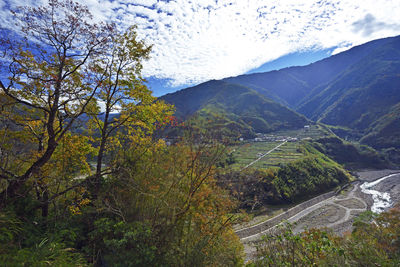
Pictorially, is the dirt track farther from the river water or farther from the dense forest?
the dense forest

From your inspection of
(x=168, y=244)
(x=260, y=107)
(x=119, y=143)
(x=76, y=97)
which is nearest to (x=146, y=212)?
(x=168, y=244)

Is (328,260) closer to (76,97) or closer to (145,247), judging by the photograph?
(145,247)

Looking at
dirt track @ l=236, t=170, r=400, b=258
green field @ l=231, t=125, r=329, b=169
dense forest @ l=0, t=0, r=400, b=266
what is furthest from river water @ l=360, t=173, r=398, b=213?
dense forest @ l=0, t=0, r=400, b=266

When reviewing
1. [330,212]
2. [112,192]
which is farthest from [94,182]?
[330,212]

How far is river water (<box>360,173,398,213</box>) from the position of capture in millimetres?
43656

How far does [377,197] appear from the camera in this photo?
167 ft

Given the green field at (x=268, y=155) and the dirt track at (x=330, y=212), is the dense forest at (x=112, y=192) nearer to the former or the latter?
the dirt track at (x=330, y=212)

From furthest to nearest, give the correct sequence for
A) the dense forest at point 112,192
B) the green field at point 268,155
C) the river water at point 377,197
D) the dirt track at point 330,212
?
the green field at point 268,155 < the river water at point 377,197 < the dirt track at point 330,212 < the dense forest at point 112,192

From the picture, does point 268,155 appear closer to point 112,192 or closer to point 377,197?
point 377,197

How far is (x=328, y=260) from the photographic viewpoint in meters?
4.33

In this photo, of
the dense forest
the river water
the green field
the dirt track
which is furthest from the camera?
the green field

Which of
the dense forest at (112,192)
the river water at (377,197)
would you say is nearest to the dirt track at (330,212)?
the river water at (377,197)

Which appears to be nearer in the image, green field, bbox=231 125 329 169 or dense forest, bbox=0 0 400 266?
dense forest, bbox=0 0 400 266

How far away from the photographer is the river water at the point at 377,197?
43.7m
